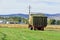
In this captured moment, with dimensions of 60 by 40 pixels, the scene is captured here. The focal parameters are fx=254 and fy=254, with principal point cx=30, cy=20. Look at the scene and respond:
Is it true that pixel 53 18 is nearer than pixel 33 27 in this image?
No

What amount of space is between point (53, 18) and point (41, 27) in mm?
40489

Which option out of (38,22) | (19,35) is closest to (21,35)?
(19,35)

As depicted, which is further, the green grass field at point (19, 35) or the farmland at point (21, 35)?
the farmland at point (21, 35)

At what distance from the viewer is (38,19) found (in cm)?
4075

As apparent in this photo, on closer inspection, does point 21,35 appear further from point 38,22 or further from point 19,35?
point 38,22

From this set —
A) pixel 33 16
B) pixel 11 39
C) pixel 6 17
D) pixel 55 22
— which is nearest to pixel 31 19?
pixel 33 16

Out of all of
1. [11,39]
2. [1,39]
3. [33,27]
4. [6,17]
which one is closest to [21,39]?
[11,39]

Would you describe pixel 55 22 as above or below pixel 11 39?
below

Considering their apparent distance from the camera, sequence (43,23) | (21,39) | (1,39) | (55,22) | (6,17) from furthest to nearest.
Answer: (6,17)
(55,22)
(43,23)
(21,39)
(1,39)

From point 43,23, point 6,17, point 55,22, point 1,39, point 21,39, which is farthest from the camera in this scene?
point 6,17

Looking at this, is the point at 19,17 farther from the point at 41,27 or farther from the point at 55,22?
the point at 41,27

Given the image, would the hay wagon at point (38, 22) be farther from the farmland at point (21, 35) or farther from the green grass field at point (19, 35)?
the green grass field at point (19, 35)

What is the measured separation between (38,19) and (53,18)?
40.2m

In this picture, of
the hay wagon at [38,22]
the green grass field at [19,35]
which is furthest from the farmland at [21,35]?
the hay wagon at [38,22]
